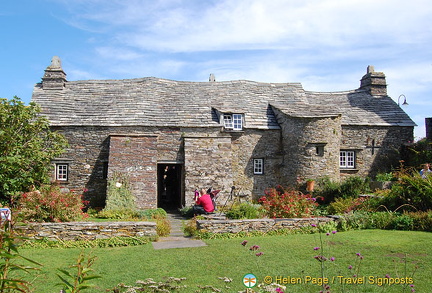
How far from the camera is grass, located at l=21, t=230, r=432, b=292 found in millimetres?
6902

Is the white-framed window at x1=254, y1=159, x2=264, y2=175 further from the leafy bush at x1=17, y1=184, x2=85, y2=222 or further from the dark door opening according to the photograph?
the leafy bush at x1=17, y1=184, x2=85, y2=222

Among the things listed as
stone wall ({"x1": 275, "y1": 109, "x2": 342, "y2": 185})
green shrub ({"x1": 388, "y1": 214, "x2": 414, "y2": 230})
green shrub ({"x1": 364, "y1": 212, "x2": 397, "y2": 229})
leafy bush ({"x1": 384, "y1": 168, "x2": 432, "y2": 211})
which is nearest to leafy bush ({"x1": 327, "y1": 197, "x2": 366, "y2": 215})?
leafy bush ({"x1": 384, "y1": 168, "x2": 432, "y2": 211})

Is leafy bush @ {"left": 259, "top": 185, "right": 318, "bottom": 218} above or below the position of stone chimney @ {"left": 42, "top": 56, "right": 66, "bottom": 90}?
below

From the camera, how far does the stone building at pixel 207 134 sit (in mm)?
19859

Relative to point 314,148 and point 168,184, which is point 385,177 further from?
point 168,184

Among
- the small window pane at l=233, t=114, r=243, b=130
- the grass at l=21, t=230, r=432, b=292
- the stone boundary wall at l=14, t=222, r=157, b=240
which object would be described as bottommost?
the grass at l=21, t=230, r=432, b=292

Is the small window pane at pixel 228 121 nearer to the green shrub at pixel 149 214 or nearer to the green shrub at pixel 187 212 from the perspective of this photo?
the green shrub at pixel 187 212

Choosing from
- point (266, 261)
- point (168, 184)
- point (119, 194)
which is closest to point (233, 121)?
point (119, 194)

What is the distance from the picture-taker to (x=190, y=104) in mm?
22656

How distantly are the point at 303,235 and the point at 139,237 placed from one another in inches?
202

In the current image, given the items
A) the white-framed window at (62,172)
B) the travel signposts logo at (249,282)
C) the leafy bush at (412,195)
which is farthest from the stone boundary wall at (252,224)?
the white-framed window at (62,172)

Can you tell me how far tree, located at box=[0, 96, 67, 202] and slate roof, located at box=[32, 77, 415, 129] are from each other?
2.61 meters

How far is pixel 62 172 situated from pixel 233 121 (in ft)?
33.2

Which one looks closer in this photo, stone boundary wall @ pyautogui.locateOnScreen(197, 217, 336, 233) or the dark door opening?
stone boundary wall @ pyautogui.locateOnScreen(197, 217, 336, 233)
